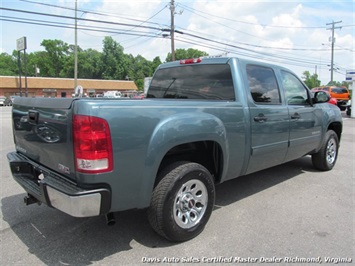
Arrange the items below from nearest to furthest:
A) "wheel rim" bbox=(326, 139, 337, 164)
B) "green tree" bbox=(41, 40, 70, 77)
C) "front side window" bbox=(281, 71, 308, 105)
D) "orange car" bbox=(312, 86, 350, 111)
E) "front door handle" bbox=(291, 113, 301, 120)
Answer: "front door handle" bbox=(291, 113, 301, 120) → "front side window" bbox=(281, 71, 308, 105) → "wheel rim" bbox=(326, 139, 337, 164) → "orange car" bbox=(312, 86, 350, 111) → "green tree" bbox=(41, 40, 70, 77)

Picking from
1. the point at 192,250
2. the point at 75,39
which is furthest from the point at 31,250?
the point at 75,39

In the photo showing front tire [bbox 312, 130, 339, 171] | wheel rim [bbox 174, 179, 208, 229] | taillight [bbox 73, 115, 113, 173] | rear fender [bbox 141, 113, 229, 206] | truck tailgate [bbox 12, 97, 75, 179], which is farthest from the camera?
front tire [bbox 312, 130, 339, 171]

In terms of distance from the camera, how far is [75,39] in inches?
1088

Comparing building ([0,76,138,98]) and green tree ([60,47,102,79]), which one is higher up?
green tree ([60,47,102,79])

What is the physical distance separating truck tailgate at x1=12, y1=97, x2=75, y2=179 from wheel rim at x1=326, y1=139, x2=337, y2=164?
4.99 m

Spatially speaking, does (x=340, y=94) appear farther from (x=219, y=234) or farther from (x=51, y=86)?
(x=51, y=86)

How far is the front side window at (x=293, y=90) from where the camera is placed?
15.4ft

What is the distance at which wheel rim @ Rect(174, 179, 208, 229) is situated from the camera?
307cm

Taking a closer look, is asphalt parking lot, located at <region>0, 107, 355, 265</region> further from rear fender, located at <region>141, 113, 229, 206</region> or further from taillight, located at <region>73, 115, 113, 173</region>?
taillight, located at <region>73, 115, 113, 173</region>

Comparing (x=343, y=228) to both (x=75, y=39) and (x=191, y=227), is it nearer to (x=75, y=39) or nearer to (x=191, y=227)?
(x=191, y=227)

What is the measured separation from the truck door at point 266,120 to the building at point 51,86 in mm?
48259

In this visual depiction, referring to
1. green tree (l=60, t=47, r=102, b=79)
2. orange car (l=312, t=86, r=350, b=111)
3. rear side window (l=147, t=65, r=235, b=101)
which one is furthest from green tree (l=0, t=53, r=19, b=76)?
rear side window (l=147, t=65, r=235, b=101)

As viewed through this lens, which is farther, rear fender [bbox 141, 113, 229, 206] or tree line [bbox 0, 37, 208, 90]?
tree line [bbox 0, 37, 208, 90]

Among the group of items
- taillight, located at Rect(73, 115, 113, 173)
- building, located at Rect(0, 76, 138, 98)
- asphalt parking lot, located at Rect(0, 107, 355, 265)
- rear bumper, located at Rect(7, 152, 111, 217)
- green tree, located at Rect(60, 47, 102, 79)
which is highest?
green tree, located at Rect(60, 47, 102, 79)
